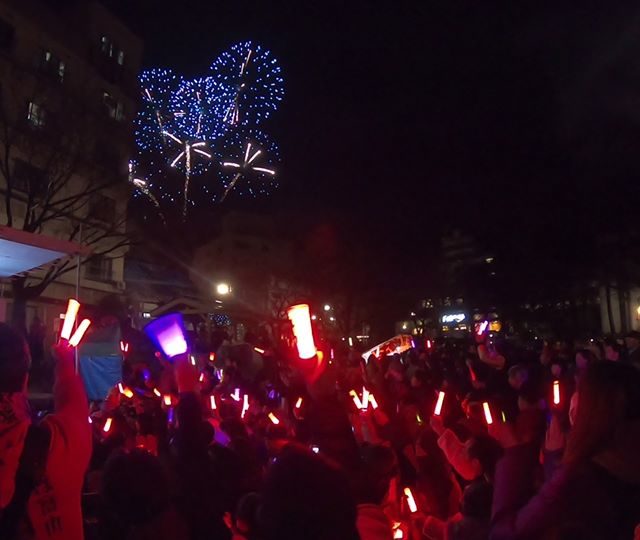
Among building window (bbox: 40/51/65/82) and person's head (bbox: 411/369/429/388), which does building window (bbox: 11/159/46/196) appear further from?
person's head (bbox: 411/369/429/388)

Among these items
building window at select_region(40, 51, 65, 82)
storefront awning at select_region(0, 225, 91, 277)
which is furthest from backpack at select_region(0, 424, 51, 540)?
building window at select_region(40, 51, 65, 82)

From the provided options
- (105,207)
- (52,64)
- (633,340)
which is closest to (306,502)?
(633,340)

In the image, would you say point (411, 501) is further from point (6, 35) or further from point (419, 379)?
point (6, 35)

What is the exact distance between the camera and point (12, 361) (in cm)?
243

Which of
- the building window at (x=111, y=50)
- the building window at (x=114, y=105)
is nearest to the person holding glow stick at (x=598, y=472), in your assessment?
the building window at (x=114, y=105)

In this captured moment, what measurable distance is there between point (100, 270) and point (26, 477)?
26.6 meters

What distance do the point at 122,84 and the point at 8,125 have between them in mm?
11542

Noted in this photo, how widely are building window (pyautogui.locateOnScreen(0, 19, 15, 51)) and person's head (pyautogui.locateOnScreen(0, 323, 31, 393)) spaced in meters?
23.4

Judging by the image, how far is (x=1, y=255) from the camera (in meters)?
5.82

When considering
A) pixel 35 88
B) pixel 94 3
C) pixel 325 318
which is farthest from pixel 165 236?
pixel 325 318

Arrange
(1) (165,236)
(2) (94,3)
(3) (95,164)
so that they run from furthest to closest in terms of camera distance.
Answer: (2) (94,3), (1) (165,236), (3) (95,164)

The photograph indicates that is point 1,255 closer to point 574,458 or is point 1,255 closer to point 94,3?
point 574,458

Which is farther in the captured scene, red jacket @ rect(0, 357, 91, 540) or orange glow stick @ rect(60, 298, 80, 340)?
orange glow stick @ rect(60, 298, 80, 340)

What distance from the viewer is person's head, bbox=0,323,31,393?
2418 mm
